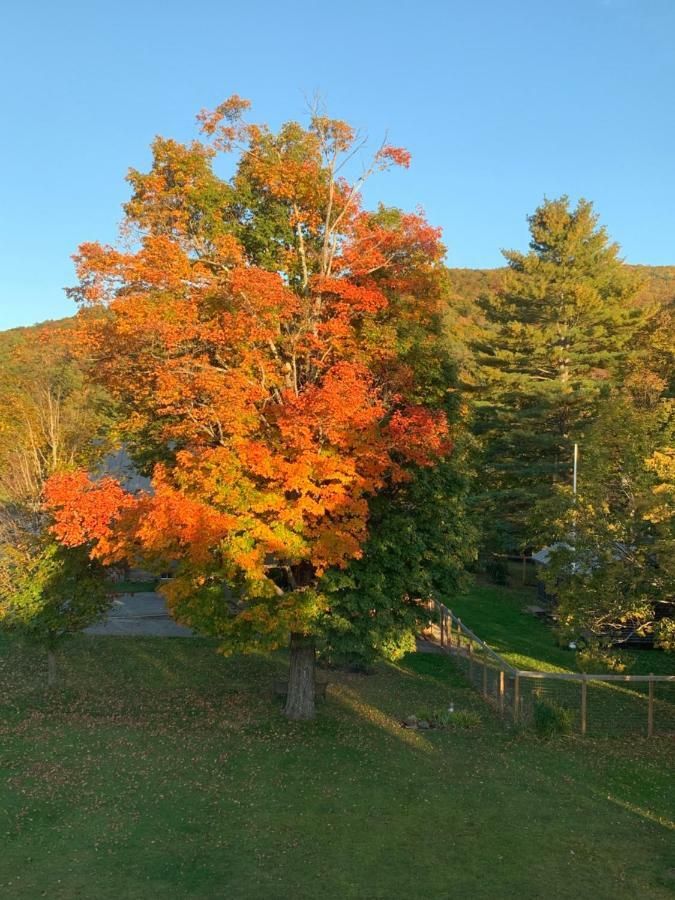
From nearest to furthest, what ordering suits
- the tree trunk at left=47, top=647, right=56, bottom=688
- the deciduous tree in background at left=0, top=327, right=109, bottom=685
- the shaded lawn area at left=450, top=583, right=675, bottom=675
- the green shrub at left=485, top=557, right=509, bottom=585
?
the deciduous tree in background at left=0, top=327, right=109, bottom=685
the tree trunk at left=47, top=647, right=56, bottom=688
the shaded lawn area at left=450, top=583, right=675, bottom=675
the green shrub at left=485, top=557, right=509, bottom=585

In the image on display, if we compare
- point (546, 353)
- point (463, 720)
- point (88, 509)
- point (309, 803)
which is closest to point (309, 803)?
point (309, 803)

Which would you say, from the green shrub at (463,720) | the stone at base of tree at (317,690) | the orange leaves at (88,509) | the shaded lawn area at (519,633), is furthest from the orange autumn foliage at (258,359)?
the shaded lawn area at (519,633)

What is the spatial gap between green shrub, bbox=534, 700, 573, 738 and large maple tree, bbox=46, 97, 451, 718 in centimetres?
602

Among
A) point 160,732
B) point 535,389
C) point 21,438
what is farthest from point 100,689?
point 535,389

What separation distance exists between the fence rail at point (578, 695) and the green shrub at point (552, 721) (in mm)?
104

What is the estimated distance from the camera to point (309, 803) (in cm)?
1247

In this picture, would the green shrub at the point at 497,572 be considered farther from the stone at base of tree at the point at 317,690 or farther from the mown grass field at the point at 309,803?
the stone at base of tree at the point at 317,690

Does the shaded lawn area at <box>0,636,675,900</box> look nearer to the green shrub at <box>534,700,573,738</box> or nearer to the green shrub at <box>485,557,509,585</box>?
the green shrub at <box>534,700,573,738</box>

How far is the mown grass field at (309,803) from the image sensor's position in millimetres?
9781

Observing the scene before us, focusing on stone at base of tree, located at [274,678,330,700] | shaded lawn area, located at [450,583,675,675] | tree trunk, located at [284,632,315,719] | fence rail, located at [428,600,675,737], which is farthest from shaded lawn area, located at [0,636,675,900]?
shaded lawn area, located at [450,583,675,675]

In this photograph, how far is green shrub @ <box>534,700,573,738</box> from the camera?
16.3 meters

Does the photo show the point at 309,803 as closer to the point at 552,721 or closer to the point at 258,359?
the point at 552,721

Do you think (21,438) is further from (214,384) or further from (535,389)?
(535,389)

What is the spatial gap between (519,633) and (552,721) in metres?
12.8
